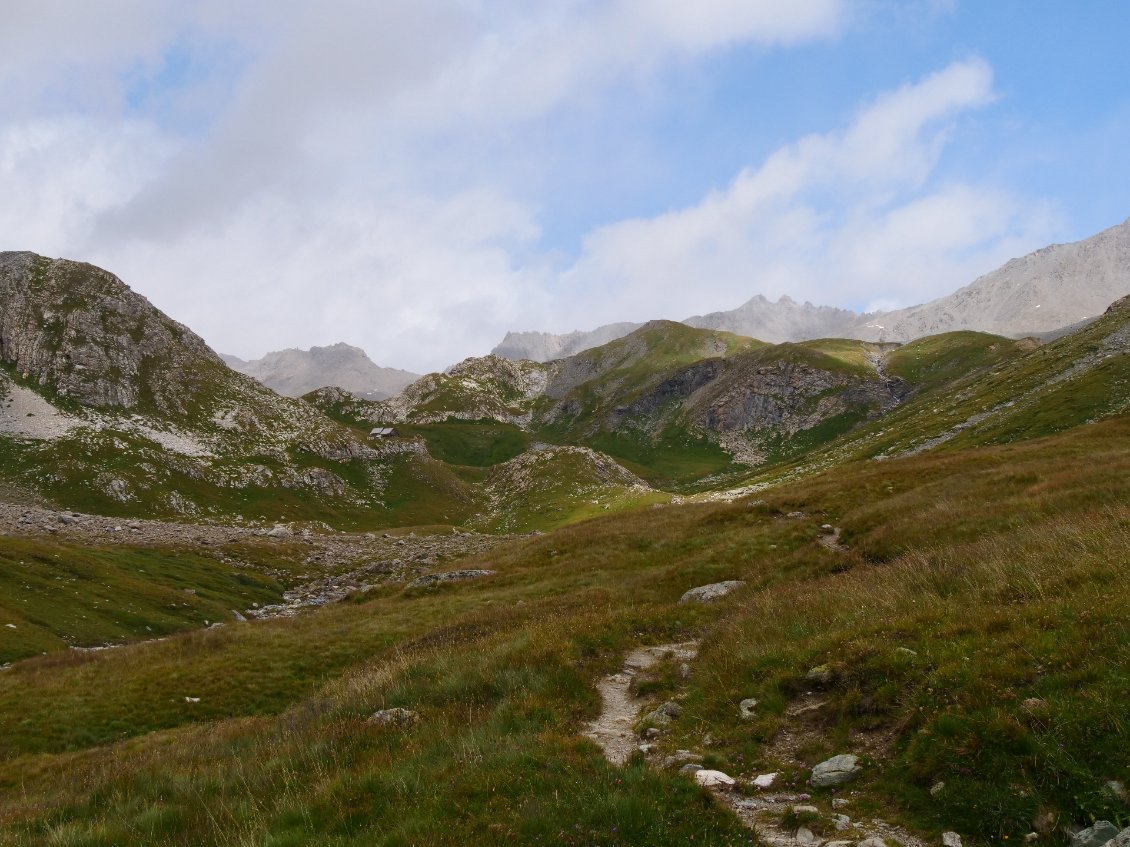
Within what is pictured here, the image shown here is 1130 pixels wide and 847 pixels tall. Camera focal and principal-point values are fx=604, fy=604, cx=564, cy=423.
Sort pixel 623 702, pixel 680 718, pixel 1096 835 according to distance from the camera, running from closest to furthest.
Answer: pixel 1096 835 < pixel 680 718 < pixel 623 702

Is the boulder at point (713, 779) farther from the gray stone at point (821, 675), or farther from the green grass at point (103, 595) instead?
the green grass at point (103, 595)

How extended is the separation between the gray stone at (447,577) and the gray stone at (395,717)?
3082 centimetres

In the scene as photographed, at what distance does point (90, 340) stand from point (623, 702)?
514 feet

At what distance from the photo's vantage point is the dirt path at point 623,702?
11.9 m

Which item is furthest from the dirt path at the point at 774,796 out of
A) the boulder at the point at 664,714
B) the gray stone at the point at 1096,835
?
the gray stone at the point at 1096,835

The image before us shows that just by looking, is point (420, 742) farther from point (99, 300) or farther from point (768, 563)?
point (99, 300)

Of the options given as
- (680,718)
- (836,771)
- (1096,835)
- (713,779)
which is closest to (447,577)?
(680,718)

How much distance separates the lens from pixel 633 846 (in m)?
7.84

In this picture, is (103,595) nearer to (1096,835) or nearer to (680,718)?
(680,718)

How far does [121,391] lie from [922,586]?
14919 centimetres

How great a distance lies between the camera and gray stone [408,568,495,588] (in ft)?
148

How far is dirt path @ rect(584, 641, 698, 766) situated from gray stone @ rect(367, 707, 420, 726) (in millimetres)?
4197

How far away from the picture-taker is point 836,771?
9367 mm

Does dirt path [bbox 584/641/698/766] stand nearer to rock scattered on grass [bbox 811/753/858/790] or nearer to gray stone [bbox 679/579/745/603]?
rock scattered on grass [bbox 811/753/858/790]
